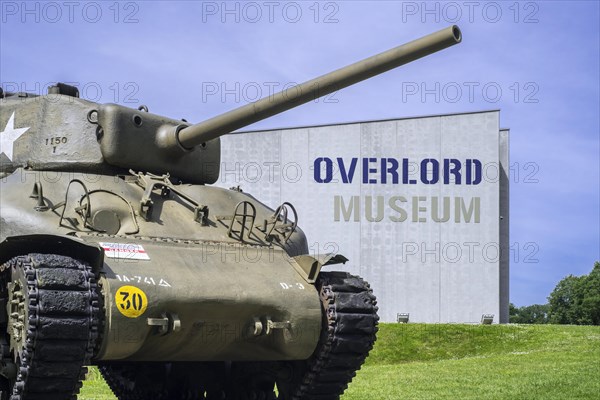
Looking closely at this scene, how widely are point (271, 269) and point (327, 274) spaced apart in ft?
2.16

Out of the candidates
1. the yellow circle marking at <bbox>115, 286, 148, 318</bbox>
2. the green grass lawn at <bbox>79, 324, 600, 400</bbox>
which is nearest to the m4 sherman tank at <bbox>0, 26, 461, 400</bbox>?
the yellow circle marking at <bbox>115, 286, 148, 318</bbox>

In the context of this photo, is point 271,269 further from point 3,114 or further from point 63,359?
point 3,114

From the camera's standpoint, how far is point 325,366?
32.2 feet

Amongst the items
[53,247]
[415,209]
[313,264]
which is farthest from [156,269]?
[415,209]

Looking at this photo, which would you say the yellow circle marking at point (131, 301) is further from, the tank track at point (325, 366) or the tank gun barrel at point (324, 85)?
the tank gun barrel at point (324, 85)

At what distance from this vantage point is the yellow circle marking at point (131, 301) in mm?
8328

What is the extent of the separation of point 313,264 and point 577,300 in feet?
166

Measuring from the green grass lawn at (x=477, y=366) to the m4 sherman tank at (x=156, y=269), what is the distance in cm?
228

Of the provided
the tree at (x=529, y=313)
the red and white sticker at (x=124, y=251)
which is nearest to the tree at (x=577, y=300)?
the tree at (x=529, y=313)

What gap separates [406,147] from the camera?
111ft

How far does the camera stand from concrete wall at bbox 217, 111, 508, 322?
3372 centimetres

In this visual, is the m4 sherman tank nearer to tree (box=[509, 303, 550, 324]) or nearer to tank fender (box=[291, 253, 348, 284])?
tank fender (box=[291, 253, 348, 284])

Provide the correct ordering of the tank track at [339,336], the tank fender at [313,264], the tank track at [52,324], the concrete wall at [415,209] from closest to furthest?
the tank track at [52,324]
the tank track at [339,336]
the tank fender at [313,264]
the concrete wall at [415,209]

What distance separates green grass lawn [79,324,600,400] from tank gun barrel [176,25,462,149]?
3302mm
